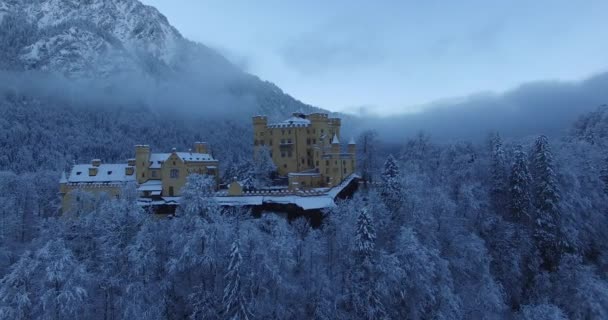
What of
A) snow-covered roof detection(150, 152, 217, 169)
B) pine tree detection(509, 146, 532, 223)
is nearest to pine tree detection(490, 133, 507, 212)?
pine tree detection(509, 146, 532, 223)

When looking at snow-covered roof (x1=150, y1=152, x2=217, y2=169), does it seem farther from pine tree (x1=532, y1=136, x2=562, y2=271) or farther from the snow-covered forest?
pine tree (x1=532, y1=136, x2=562, y2=271)

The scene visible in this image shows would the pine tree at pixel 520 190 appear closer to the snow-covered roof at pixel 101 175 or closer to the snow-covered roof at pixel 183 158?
the snow-covered roof at pixel 183 158

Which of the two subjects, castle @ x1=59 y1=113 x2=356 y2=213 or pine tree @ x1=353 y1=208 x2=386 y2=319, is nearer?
pine tree @ x1=353 y1=208 x2=386 y2=319

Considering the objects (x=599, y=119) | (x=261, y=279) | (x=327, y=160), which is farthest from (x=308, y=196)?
(x=599, y=119)

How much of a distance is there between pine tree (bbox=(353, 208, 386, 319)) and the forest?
0.11 meters

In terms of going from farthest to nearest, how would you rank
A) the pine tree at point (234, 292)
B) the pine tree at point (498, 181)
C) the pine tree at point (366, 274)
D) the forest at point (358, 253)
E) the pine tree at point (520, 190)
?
the pine tree at point (498, 181)
the pine tree at point (520, 190)
the pine tree at point (366, 274)
the forest at point (358, 253)
the pine tree at point (234, 292)

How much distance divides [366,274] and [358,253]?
166 centimetres

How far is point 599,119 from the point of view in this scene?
87.9 meters

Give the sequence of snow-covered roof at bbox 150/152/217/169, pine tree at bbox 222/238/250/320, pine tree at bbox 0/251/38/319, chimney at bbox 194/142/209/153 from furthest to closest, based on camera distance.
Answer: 1. chimney at bbox 194/142/209/153
2. snow-covered roof at bbox 150/152/217/169
3. pine tree at bbox 222/238/250/320
4. pine tree at bbox 0/251/38/319

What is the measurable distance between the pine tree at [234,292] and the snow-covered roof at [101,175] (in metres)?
32.1

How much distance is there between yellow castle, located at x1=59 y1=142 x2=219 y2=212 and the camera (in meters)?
53.4

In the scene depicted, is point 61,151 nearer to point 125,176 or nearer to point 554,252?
point 125,176

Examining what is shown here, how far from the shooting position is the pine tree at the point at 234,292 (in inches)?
1091

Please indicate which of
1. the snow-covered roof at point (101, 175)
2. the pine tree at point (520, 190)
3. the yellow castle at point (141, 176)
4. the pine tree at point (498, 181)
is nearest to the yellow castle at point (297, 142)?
the yellow castle at point (141, 176)
